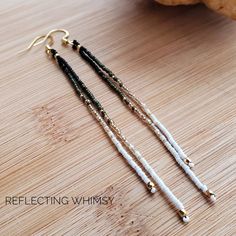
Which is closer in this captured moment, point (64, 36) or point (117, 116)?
point (117, 116)

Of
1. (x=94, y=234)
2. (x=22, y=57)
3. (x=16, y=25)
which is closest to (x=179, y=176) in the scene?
(x=94, y=234)

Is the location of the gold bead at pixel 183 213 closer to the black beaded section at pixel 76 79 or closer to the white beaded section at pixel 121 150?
the white beaded section at pixel 121 150

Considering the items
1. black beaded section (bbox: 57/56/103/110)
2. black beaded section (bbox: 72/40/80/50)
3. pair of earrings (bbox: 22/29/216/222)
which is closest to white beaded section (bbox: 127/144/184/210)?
pair of earrings (bbox: 22/29/216/222)

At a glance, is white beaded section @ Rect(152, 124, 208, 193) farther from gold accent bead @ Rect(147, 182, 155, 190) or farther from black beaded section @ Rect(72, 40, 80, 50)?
black beaded section @ Rect(72, 40, 80, 50)

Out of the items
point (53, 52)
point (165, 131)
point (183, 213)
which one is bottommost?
point (183, 213)

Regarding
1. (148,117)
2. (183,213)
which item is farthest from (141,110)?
(183,213)

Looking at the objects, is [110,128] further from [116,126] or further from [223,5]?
[223,5]

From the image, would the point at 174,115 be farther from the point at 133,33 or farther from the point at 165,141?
the point at 133,33
